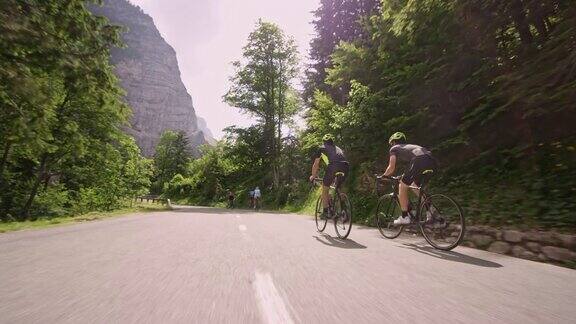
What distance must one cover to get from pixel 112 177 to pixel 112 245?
2073 centimetres

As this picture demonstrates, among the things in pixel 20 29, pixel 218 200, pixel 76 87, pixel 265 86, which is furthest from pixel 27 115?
pixel 218 200

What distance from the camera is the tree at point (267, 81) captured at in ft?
110

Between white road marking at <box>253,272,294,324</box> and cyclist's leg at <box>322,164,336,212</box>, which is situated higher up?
cyclist's leg at <box>322,164,336,212</box>

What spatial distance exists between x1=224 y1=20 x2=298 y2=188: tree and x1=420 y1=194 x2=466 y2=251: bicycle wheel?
88.9 ft

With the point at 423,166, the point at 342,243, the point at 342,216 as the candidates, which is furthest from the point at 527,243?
the point at 342,216

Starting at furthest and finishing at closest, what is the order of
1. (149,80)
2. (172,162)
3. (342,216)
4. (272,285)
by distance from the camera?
1. (149,80)
2. (172,162)
3. (342,216)
4. (272,285)

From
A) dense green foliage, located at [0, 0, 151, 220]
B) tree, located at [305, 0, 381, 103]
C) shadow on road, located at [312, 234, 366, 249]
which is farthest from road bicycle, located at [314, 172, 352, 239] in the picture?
tree, located at [305, 0, 381, 103]

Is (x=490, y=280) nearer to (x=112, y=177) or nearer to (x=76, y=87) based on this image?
(x=76, y=87)

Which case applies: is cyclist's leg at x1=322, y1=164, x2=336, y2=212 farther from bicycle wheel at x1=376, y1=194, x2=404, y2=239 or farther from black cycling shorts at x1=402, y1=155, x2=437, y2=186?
black cycling shorts at x1=402, y1=155, x2=437, y2=186

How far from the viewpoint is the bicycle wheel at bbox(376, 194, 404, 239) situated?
7383 millimetres

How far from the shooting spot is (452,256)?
17.6 feet

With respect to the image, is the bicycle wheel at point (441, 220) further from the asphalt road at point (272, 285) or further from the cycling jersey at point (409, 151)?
the cycling jersey at point (409, 151)

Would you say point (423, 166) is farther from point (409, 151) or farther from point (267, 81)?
point (267, 81)

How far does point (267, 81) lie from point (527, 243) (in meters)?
30.0
